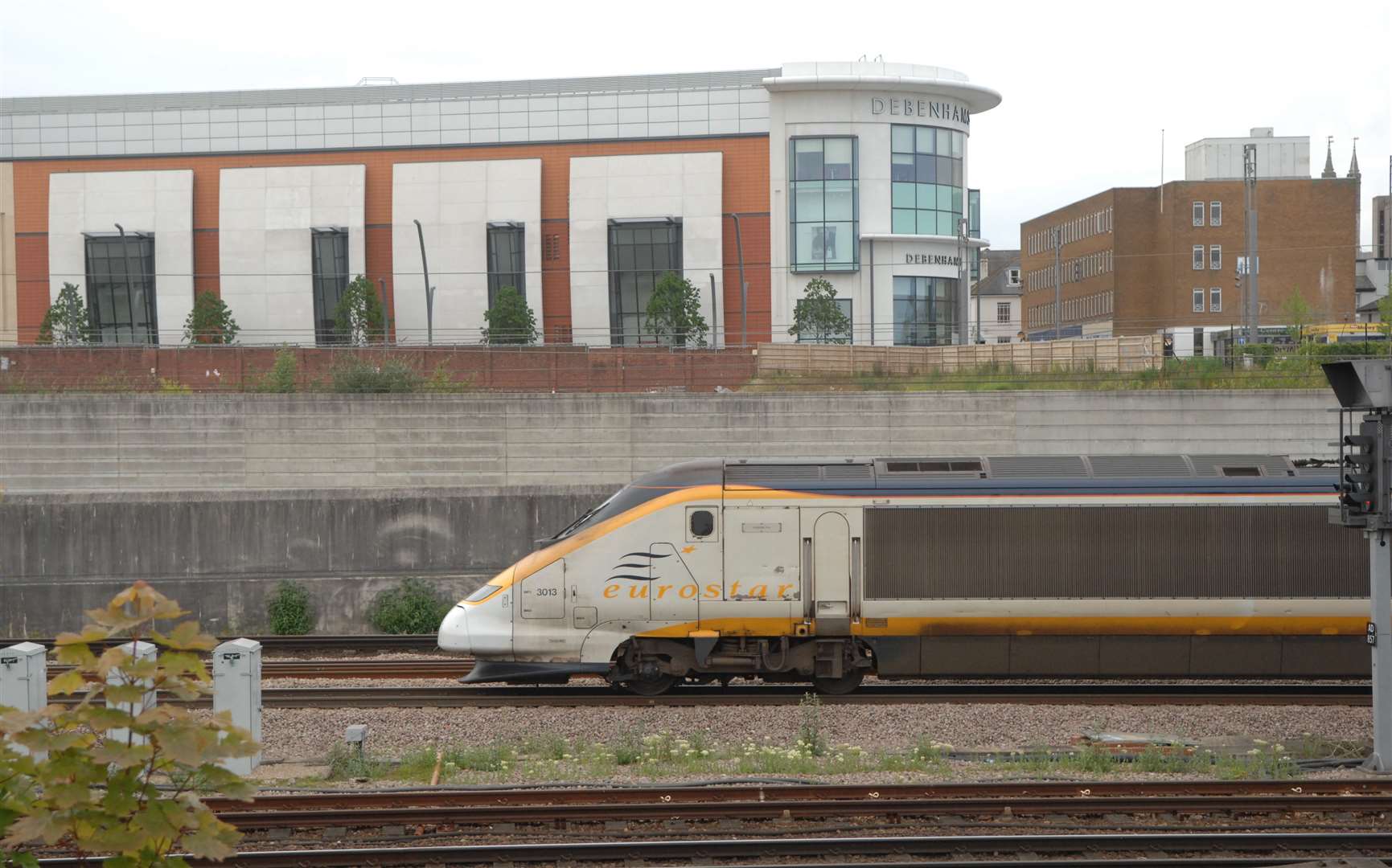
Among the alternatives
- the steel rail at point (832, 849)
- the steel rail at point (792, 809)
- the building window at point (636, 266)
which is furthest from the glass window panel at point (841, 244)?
the steel rail at point (832, 849)

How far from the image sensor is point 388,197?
154ft

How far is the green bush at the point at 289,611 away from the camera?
77.6ft

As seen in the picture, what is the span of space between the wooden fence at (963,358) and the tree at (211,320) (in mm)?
20437

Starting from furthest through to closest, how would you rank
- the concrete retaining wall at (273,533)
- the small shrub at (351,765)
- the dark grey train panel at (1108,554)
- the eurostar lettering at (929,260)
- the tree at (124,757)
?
the eurostar lettering at (929,260), the concrete retaining wall at (273,533), the dark grey train panel at (1108,554), the small shrub at (351,765), the tree at (124,757)

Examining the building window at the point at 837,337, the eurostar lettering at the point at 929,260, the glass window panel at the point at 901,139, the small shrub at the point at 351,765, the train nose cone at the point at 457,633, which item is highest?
the glass window panel at the point at 901,139

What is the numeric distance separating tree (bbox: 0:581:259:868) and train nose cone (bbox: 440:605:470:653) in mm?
10956

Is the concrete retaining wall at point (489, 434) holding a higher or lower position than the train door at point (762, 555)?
higher

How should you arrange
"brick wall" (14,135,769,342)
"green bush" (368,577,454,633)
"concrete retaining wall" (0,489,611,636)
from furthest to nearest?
"brick wall" (14,135,769,342), "concrete retaining wall" (0,489,611,636), "green bush" (368,577,454,633)

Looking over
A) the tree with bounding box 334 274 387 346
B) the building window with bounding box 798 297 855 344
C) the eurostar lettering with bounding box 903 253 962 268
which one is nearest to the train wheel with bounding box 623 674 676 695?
the building window with bounding box 798 297 855 344

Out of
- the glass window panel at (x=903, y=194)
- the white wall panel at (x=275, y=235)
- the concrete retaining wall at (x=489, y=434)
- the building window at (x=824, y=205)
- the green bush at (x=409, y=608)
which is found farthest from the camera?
the white wall panel at (x=275, y=235)

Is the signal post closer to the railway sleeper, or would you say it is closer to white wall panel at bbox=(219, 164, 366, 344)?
the railway sleeper

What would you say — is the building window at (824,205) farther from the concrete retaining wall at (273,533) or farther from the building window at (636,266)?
the concrete retaining wall at (273,533)

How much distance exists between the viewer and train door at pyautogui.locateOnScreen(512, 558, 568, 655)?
1570 cm

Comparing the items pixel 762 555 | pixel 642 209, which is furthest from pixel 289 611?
pixel 642 209
